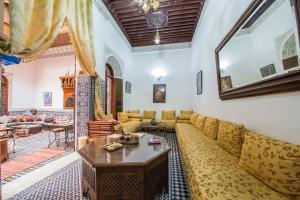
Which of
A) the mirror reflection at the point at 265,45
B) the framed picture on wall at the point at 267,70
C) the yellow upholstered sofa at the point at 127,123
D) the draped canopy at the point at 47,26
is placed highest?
the draped canopy at the point at 47,26

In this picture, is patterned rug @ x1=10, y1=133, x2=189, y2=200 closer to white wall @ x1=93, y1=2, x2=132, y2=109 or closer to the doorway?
white wall @ x1=93, y1=2, x2=132, y2=109

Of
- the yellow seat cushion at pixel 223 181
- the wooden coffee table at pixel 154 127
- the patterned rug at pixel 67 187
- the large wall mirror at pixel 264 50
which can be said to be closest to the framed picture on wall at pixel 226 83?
the large wall mirror at pixel 264 50

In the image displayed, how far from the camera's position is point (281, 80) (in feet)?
5.01

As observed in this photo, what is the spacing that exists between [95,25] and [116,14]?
4.41 ft

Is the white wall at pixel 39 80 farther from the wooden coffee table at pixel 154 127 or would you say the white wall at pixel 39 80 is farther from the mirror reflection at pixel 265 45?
the mirror reflection at pixel 265 45

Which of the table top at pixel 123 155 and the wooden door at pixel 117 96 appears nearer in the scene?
the table top at pixel 123 155

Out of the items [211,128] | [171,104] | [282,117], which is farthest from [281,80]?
[171,104]

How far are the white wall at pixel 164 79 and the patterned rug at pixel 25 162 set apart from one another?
4.11m

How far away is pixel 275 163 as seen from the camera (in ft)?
4.37

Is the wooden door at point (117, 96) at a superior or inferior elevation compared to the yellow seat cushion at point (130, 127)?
superior

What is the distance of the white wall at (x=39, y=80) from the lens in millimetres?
7305

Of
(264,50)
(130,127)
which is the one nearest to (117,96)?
(130,127)

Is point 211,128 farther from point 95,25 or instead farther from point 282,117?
point 95,25

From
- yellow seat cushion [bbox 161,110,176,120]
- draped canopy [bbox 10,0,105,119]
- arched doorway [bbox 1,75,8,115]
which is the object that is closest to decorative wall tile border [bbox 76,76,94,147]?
draped canopy [bbox 10,0,105,119]
